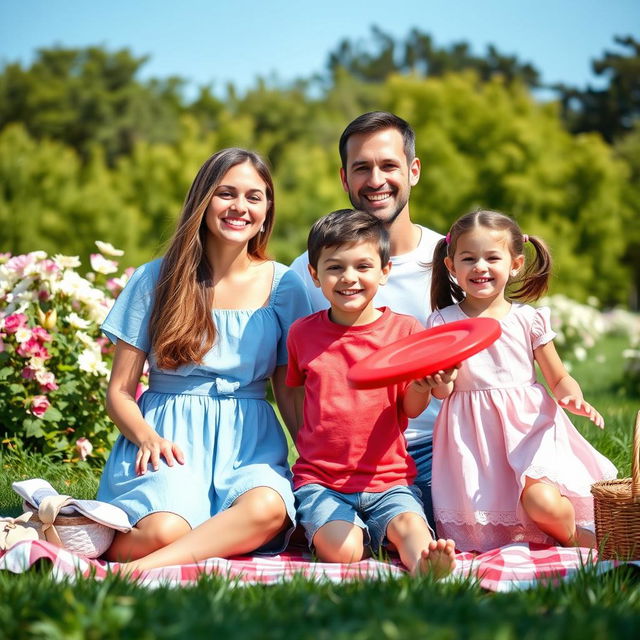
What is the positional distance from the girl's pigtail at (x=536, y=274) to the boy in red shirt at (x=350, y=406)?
1.97ft

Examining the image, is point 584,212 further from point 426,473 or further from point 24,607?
point 24,607

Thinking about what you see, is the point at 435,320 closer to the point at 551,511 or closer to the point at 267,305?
the point at 267,305

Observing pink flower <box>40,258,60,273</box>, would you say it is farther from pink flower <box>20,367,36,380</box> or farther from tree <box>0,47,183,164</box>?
tree <box>0,47,183,164</box>

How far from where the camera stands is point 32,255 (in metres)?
5.26

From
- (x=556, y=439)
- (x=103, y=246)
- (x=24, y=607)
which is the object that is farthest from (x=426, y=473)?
(x=103, y=246)

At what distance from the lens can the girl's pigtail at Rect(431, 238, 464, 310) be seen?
13.0 feet

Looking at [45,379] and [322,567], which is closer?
[322,567]

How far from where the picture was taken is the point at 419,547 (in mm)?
3234

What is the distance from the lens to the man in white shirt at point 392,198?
430 cm

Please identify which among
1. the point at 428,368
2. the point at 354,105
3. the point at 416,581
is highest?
the point at 354,105

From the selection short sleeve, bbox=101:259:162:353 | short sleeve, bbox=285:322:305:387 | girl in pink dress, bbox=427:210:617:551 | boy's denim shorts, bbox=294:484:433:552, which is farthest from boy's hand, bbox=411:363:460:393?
short sleeve, bbox=101:259:162:353

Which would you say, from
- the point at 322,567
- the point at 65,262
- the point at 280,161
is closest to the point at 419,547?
the point at 322,567

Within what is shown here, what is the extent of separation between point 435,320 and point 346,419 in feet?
2.08

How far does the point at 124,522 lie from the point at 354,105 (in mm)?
42803
